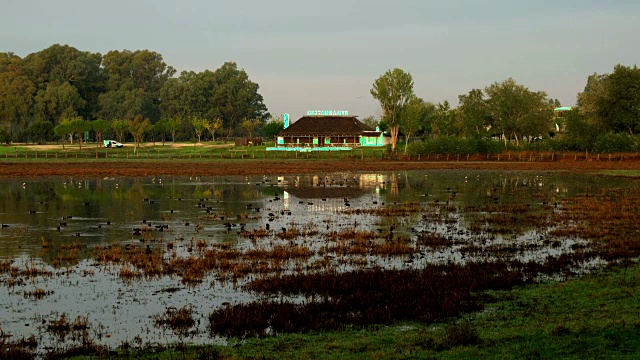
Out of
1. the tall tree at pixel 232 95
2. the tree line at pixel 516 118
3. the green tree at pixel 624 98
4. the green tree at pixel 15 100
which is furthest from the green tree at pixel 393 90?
the green tree at pixel 15 100

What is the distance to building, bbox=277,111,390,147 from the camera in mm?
140500

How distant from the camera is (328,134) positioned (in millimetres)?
140625

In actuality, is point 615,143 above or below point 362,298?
above

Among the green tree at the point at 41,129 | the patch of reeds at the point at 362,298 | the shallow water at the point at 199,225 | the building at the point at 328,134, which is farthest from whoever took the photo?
Result: the green tree at the point at 41,129

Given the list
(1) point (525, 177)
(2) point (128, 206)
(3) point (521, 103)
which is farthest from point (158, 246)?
(3) point (521, 103)

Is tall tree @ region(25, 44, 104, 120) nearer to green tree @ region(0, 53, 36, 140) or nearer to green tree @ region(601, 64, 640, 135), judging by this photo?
green tree @ region(0, 53, 36, 140)

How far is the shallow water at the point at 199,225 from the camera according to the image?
17.1 m

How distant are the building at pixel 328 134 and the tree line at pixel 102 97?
28231 millimetres

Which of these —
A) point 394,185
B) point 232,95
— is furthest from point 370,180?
point 232,95

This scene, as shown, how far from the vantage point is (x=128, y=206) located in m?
41.7

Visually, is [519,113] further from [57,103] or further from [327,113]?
[57,103]

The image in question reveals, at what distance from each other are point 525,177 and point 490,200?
25.8 metres

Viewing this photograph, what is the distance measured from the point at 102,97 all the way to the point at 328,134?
77185mm

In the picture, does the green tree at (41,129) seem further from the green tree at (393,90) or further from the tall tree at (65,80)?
the green tree at (393,90)
